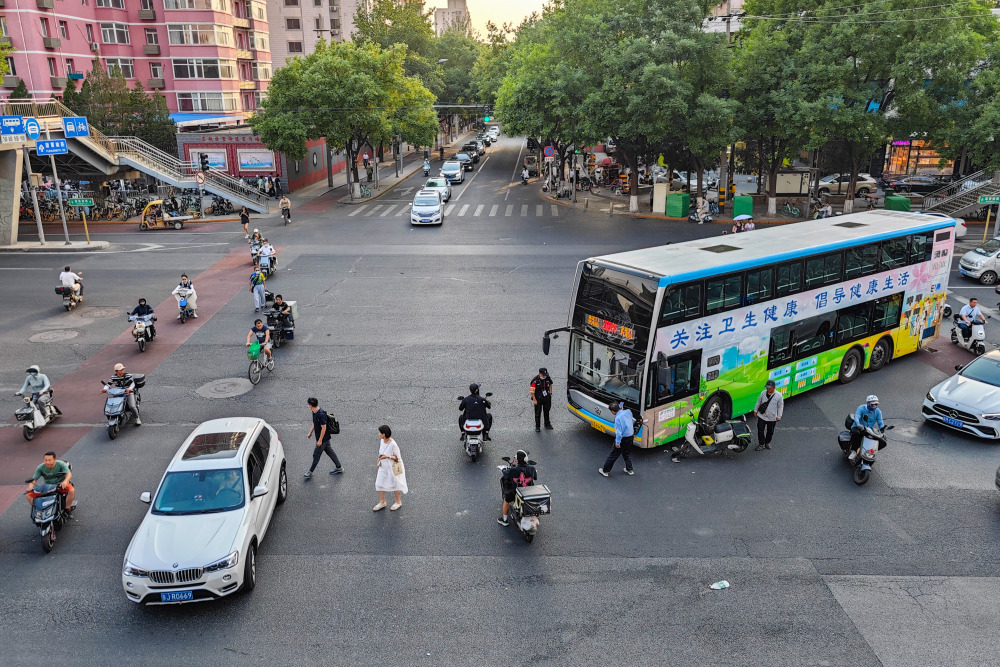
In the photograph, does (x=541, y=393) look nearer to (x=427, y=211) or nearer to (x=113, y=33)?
(x=427, y=211)

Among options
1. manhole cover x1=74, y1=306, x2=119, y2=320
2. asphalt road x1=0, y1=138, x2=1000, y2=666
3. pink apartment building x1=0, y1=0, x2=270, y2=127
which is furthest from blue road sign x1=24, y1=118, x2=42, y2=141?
pink apartment building x1=0, y1=0, x2=270, y2=127

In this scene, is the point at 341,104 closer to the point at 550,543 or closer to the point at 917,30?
the point at 917,30

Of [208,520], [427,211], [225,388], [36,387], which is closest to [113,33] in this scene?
[427,211]

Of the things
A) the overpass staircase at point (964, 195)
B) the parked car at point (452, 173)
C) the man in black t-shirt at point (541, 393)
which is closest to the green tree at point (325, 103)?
the parked car at point (452, 173)

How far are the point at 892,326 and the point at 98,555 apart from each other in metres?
17.1

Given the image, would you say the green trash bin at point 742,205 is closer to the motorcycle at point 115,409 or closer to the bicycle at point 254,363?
the bicycle at point 254,363

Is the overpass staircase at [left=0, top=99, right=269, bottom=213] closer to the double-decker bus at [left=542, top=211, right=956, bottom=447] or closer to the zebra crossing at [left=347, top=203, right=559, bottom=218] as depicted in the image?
the zebra crossing at [left=347, top=203, right=559, bottom=218]

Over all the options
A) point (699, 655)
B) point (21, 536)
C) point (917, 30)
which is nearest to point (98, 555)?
point (21, 536)

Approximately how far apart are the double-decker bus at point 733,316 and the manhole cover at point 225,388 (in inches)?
301

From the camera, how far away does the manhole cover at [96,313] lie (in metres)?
23.3

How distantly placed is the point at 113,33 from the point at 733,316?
59.2m

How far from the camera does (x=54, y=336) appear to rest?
21406 mm

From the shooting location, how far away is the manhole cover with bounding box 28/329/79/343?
69.1 feet

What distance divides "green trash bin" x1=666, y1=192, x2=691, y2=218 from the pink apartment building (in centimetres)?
3862
